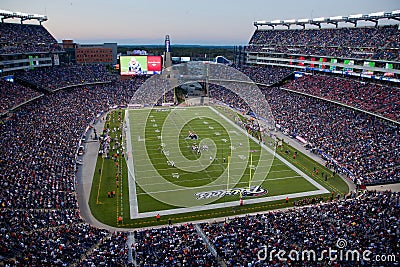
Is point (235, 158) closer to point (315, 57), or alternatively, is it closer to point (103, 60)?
point (315, 57)

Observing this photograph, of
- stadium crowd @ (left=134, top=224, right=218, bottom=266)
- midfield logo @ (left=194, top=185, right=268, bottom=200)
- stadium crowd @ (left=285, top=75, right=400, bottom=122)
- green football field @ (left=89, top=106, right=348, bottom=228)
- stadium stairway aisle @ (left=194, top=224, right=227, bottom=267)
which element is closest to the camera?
stadium crowd @ (left=134, top=224, right=218, bottom=266)

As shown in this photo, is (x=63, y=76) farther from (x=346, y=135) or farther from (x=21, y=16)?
(x=346, y=135)

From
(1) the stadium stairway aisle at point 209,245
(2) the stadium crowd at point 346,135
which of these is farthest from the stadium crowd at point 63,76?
(1) the stadium stairway aisle at point 209,245

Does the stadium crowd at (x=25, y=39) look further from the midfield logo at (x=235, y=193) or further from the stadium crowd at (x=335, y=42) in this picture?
the stadium crowd at (x=335, y=42)

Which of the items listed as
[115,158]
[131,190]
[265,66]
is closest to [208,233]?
[131,190]

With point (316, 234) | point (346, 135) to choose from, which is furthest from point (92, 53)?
point (316, 234)

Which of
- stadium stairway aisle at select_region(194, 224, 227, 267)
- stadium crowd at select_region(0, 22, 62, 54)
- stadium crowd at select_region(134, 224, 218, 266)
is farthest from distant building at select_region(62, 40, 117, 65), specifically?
stadium crowd at select_region(134, 224, 218, 266)

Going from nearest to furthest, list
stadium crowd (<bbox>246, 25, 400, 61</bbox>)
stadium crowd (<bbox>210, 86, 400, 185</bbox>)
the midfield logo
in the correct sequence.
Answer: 1. the midfield logo
2. stadium crowd (<bbox>210, 86, 400, 185</bbox>)
3. stadium crowd (<bbox>246, 25, 400, 61</bbox>)

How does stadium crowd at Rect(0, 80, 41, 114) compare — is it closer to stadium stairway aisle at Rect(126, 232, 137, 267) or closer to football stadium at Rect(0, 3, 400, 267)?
football stadium at Rect(0, 3, 400, 267)
